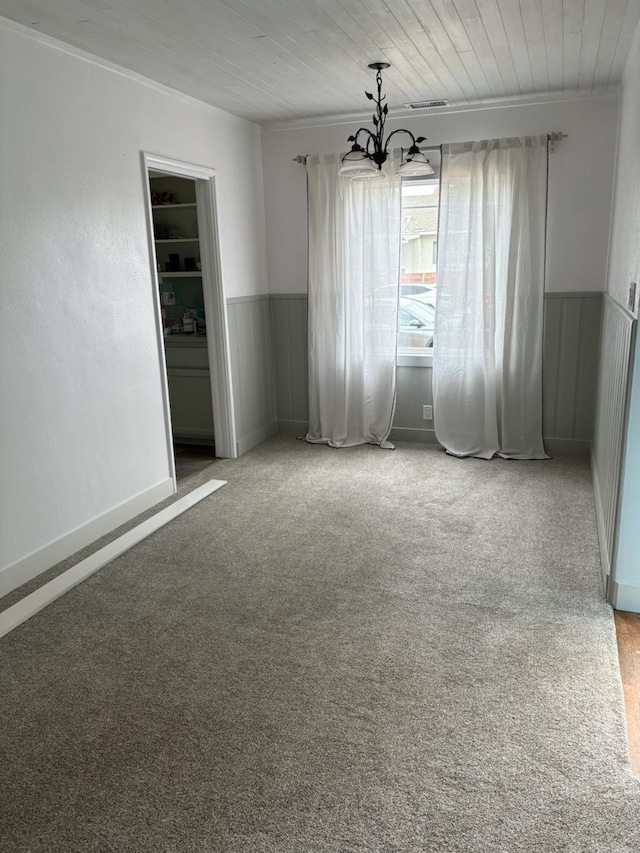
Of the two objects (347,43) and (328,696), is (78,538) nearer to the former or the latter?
(328,696)

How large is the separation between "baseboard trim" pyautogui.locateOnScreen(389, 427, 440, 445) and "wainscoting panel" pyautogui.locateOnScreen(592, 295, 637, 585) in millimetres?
1389

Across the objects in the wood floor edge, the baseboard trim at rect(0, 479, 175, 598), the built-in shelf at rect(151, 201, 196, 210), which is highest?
the built-in shelf at rect(151, 201, 196, 210)

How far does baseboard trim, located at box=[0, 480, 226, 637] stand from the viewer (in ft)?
9.34

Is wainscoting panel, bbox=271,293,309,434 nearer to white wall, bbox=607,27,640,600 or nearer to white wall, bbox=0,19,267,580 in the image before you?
white wall, bbox=0,19,267,580

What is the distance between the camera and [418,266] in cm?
511

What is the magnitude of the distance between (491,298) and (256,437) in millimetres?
2232

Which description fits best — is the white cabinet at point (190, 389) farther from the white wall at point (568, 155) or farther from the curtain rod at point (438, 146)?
the white wall at point (568, 155)

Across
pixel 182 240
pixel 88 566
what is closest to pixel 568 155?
pixel 182 240

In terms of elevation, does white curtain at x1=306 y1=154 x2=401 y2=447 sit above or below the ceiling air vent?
below

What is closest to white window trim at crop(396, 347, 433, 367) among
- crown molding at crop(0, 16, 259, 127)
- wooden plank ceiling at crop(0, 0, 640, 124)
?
wooden plank ceiling at crop(0, 0, 640, 124)

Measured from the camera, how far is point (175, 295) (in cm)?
561

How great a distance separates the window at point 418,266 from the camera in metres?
4.97

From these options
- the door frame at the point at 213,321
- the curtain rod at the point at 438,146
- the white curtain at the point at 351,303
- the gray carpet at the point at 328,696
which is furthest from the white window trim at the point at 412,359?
the gray carpet at the point at 328,696

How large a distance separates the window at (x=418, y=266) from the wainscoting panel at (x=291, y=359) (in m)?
0.87
